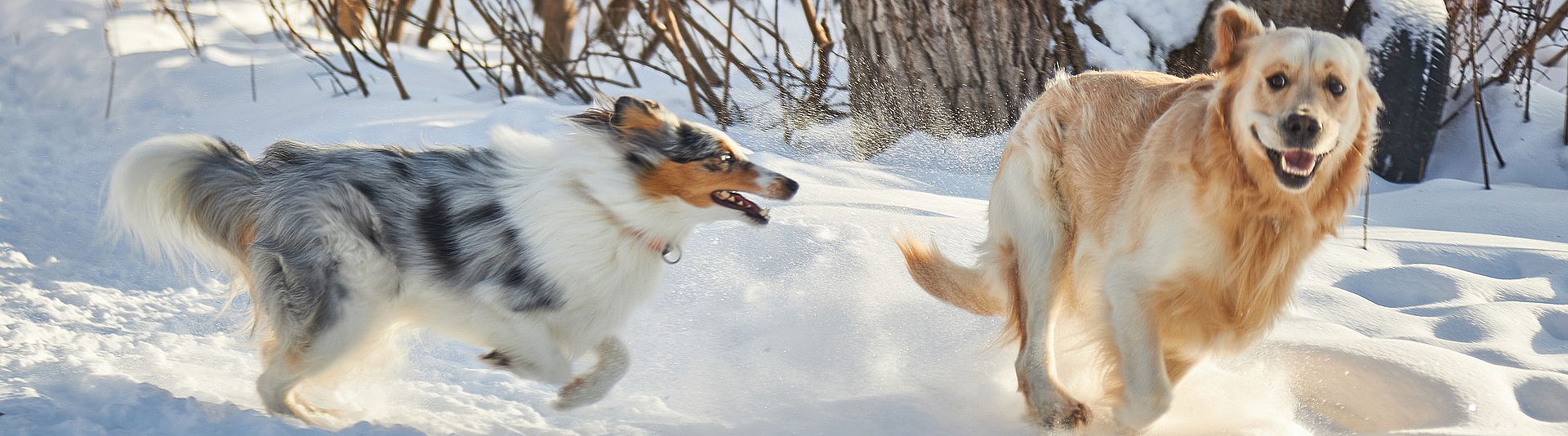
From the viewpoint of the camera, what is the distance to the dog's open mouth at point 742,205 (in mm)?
3445

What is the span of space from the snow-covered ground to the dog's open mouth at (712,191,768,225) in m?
0.63

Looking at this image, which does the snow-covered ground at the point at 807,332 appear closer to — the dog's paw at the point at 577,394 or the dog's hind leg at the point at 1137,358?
the dog's paw at the point at 577,394

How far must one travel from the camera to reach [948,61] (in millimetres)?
6691

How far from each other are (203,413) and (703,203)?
149cm

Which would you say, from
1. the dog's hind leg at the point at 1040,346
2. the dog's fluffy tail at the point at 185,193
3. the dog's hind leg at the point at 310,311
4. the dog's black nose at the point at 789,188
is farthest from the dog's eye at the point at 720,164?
the dog's fluffy tail at the point at 185,193

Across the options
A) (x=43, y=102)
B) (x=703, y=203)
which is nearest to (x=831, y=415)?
(x=703, y=203)

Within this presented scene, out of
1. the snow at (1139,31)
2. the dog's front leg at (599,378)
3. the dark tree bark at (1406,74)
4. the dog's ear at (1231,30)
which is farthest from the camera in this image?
the snow at (1139,31)

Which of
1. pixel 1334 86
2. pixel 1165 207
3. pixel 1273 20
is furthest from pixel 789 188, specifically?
pixel 1273 20

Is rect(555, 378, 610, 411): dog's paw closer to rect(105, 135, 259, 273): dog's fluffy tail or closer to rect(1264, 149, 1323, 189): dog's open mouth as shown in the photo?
rect(105, 135, 259, 273): dog's fluffy tail

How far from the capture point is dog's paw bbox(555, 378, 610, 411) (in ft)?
11.2

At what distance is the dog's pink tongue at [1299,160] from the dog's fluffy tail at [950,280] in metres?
1.50

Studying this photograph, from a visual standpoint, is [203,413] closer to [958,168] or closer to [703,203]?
[703,203]

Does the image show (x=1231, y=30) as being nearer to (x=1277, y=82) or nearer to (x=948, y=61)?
(x=1277, y=82)

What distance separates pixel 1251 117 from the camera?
9.62ft
